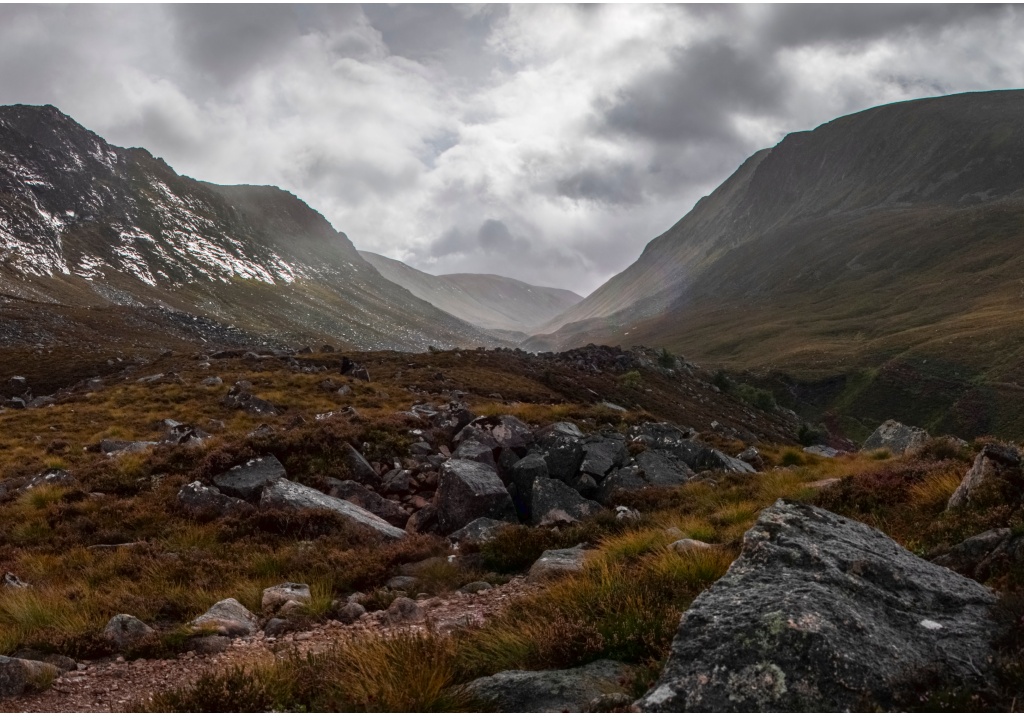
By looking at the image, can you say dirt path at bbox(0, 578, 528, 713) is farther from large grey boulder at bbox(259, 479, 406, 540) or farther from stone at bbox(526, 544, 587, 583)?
large grey boulder at bbox(259, 479, 406, 540)

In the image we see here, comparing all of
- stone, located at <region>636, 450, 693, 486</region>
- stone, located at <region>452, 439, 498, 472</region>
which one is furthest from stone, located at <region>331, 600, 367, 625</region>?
stone, located at <region>636, 450, 693, 486</region>

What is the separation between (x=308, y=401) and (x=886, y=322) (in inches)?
5388

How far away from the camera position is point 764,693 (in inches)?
170

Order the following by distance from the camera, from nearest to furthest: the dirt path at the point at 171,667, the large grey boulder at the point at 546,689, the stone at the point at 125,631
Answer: the large grey boulder at the point at 546,689, the dirt path at the point at 171,667, the stone at the point at 125,631

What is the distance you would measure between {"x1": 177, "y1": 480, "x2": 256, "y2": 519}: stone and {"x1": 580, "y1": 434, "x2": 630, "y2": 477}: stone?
8.58m

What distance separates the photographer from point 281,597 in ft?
30.3

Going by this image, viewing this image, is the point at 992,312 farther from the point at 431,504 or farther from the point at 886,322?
the point at 431,504

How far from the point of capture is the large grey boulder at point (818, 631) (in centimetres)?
430

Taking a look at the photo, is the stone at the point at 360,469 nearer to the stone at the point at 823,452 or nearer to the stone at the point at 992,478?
the stone at the point at 992,478

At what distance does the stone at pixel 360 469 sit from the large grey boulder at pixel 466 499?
2.83 m

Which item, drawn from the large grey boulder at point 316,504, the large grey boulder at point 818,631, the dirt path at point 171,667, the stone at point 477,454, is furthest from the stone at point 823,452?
→ the dirt path at point 171,667

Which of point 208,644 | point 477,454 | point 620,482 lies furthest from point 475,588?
point 620,482

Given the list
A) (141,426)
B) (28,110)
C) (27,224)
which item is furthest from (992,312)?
(28,110)

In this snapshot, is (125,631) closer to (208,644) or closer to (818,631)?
(208,644)
